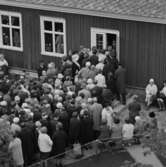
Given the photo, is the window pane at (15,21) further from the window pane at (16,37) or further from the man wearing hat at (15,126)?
the man wearing hat at (15,126)

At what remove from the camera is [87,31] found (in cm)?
3080

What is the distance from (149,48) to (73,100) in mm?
5460

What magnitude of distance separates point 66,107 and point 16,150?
126 inches

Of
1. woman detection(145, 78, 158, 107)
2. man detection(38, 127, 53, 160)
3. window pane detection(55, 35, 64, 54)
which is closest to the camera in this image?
man detection(38, 127, 53, 160)

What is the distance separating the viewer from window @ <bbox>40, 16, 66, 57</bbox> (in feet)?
104

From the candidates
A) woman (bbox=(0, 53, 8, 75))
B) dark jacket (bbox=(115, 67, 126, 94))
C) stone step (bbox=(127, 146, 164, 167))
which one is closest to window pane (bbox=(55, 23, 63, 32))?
woman (bbox=(0, 53, 8, 75))

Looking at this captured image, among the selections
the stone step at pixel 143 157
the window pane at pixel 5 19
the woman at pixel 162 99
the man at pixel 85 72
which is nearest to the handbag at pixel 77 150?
the stone step at pixel 143 157

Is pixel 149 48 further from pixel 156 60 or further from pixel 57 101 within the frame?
pixel 57 101

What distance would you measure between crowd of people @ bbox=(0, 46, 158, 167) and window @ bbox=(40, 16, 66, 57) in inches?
94.9

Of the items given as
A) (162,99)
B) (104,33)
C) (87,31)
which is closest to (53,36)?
(87,31)

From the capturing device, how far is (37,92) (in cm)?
2609

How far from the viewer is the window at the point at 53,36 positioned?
31.7m

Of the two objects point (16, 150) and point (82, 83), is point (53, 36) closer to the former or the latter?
point (82, 83)

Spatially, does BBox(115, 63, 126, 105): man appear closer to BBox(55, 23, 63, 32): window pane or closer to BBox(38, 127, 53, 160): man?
BBox(55, 23, 63, 32): window pane
